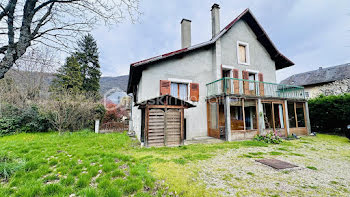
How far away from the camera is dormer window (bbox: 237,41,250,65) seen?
1149cm

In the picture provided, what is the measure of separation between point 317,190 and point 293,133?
9326 mm

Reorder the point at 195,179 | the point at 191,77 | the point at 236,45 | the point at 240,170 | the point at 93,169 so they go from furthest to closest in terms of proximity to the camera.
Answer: the point at 236,45 < the point at 191,77 < the point at 240,170 < the point at 93,169 < the point at 195,179

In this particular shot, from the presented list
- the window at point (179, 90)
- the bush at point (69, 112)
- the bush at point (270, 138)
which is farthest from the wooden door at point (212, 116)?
the bush at point (69, 112)

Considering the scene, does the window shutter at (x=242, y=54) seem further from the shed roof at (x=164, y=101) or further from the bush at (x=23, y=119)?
the bush at (x=23, y=119)

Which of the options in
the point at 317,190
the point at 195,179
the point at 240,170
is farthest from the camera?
the point at 240,170

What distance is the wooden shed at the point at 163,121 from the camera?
6707 millimetres

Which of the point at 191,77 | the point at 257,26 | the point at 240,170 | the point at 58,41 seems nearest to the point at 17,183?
the point at 58,41

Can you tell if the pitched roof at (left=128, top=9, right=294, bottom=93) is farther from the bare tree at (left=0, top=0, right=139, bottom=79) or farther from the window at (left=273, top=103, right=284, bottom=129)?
the bare tree at (left=0, top=0, right=139, bottom=79)

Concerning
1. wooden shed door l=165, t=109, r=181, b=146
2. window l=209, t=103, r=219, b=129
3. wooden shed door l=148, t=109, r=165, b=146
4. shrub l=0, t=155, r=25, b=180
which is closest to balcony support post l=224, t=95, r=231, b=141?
window l=209, t=103, r=219, b=129

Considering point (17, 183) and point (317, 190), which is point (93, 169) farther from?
point (317, 190)

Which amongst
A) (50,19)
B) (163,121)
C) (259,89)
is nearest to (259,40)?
(259,89)

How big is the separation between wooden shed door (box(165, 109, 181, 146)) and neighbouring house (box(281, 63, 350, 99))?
21113 millimetres

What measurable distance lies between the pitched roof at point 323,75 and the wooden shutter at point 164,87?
23517mm

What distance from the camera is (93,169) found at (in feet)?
12.0
